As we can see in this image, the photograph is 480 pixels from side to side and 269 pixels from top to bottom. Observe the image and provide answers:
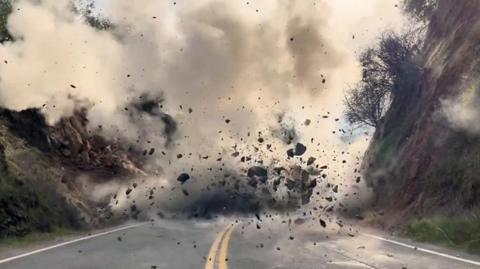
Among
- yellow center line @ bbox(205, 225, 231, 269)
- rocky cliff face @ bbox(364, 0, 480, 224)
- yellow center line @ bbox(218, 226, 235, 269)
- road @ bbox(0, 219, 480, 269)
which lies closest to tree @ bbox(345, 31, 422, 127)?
rocky cliff face @ bbox(364, 0, 480, 224)

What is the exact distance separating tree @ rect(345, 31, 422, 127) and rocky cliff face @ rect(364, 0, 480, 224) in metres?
1.43

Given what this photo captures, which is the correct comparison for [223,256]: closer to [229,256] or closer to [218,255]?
[229,256]

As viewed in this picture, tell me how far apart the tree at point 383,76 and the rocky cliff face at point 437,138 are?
4.68 feet

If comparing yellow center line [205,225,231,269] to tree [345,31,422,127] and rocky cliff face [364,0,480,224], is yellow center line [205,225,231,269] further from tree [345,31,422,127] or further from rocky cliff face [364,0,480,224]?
tree [345,31,422,127]

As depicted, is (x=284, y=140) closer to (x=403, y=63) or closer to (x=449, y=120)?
(x=403, y=63)

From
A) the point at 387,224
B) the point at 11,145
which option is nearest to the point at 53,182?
the point at 11,145

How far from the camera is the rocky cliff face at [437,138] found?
19328 mm

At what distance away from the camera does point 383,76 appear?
40000mm

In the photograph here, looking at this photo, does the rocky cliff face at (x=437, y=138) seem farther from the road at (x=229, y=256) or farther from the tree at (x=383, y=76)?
the road at (x=229, y=256)

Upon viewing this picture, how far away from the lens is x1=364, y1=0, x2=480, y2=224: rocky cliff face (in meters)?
19.3

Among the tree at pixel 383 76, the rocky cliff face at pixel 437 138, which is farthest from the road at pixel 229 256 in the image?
the tree at pixel 383 76

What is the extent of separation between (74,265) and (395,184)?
2012cm

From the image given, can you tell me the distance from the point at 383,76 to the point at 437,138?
57.4ft

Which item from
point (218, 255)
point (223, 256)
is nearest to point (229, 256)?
point (223, 256)
